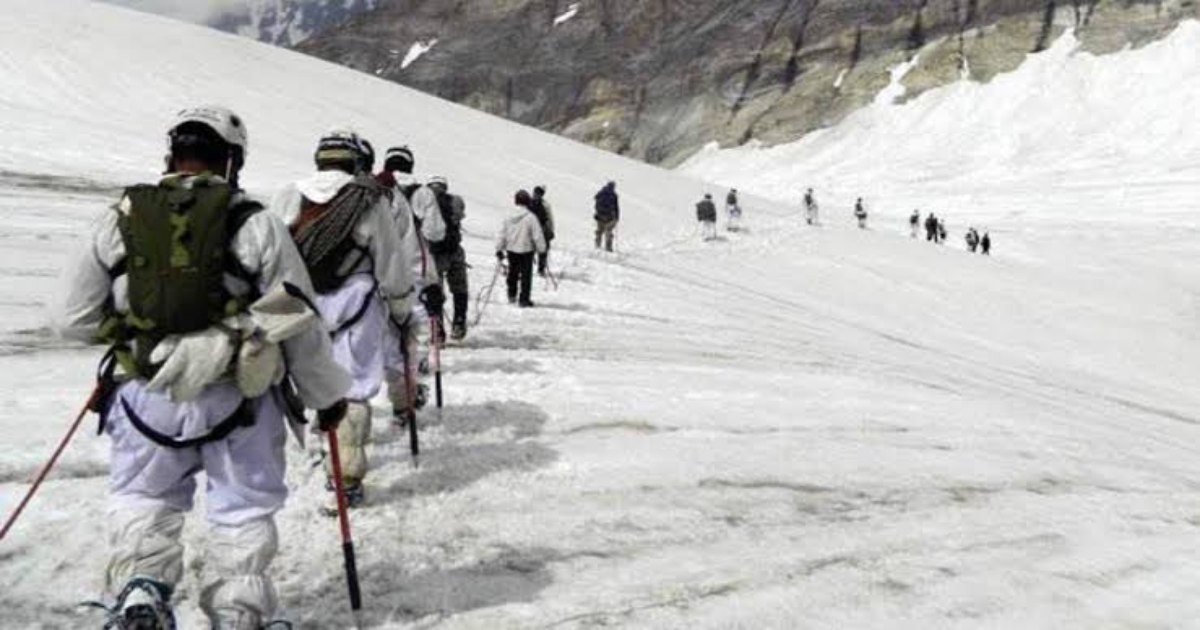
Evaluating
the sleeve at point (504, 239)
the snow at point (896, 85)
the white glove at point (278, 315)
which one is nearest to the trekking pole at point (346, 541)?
the white glove at point (278, 315)

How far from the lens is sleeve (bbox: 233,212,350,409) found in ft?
12.6

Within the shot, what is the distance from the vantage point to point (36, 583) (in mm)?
4828

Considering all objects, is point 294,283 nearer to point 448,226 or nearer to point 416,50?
point 448,226

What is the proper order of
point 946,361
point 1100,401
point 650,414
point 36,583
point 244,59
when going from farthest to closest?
point 244,59
point 946,361
point 1100,401
point 650,414
point 36,583

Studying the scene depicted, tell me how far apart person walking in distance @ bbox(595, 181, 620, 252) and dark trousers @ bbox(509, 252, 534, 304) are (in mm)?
11122

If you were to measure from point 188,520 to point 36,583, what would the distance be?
3.10 ft

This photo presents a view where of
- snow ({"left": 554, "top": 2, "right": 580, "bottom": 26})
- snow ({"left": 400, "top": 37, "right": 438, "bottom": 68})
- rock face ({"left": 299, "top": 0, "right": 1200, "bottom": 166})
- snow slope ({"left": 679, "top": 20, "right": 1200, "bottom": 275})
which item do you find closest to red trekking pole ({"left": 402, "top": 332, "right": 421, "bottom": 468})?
snow slope ({"left": 679, "top": 20, "right": 1200, "bottom": 275})

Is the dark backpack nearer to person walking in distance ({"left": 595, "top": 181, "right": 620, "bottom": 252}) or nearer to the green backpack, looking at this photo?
the green backpack

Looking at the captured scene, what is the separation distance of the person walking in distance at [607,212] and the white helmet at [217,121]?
2105 centimetres

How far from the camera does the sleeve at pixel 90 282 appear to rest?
381 cm

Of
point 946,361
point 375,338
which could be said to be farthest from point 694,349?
point 375,338

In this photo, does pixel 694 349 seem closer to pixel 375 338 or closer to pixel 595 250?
pixel 375 338

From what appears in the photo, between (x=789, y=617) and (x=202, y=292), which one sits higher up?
(x=202, y=292)

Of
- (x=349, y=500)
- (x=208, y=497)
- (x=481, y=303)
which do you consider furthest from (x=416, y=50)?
(x=208, y=497)
